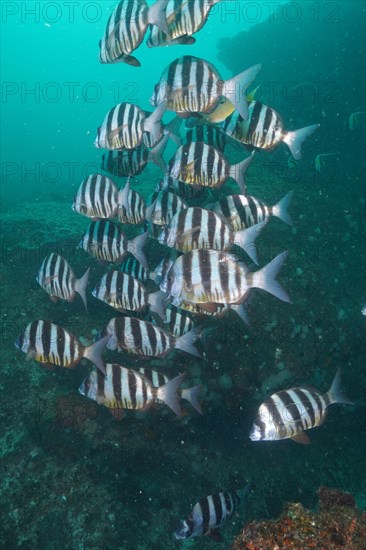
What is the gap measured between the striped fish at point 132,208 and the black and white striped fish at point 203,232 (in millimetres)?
1123

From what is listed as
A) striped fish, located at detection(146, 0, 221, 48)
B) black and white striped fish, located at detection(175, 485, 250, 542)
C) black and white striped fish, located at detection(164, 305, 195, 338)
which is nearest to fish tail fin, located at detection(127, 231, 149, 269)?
black and white striped fish, located at detection(164, 305, 195, 338)

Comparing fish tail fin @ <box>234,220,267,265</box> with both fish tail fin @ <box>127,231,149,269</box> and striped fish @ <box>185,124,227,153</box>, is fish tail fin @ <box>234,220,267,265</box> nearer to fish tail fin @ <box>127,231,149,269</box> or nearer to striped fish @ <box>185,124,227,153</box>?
fish tail fin @ <box>127,231,149,269</box>

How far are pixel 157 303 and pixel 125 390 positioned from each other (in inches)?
46.3

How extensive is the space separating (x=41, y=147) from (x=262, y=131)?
7399cm

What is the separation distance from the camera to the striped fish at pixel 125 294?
4.59 meters

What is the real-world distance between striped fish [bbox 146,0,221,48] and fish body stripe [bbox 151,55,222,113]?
259mm

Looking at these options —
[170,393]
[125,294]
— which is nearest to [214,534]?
[170,393]

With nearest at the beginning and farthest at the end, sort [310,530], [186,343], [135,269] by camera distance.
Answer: [310,530], [186,343], [135,269]

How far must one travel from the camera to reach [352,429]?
668 centimetres

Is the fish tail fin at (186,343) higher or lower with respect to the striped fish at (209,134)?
lower

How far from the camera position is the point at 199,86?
13.8ft

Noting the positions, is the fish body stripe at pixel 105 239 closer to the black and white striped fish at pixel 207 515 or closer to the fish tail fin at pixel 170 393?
the fish tail fin at pixel 170 393

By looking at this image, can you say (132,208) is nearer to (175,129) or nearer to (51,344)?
(175,129)

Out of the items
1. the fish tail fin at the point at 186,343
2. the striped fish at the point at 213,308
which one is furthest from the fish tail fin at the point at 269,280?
the fish tail fin at the point at 186,343
